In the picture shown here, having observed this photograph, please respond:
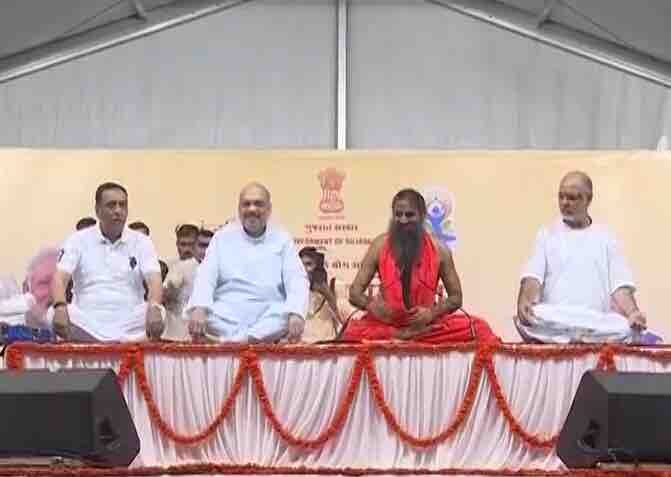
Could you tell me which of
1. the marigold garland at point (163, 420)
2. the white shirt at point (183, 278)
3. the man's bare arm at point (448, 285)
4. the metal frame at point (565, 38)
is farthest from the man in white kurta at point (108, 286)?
the metal frame at point (565, 38)

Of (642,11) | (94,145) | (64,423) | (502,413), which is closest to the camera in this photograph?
(64,423)

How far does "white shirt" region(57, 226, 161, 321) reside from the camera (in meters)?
6.09

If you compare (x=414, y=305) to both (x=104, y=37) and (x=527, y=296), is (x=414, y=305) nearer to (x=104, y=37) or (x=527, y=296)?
(x=527, y=296)

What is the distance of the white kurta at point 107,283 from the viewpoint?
6.06 m

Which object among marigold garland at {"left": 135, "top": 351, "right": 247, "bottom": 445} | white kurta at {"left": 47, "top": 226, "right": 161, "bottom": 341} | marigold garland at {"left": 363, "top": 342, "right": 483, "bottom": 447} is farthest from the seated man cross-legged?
white kurta at {"left": 47, "top": 226, "right": 161, "bottom": 341}

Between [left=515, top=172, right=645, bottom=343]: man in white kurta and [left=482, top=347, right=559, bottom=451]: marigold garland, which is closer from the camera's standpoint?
[left=482, top=347, right=559, bottom=451]: marigold garland

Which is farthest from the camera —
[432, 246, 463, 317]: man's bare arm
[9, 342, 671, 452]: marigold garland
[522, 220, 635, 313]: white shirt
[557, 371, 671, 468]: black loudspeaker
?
[522, 220, 635, 313]: white shirt

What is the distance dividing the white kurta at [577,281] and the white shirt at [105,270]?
7.02 feet

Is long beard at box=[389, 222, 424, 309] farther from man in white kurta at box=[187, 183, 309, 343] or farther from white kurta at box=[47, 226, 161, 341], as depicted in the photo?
white kurta at box=[47, 226, 161, 341]

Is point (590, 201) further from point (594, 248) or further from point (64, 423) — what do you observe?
point (64, 423)

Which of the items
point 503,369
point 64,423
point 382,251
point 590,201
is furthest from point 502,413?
point 64,423

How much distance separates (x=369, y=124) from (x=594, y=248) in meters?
1.70

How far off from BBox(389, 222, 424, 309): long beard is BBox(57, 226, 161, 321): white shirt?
52.3 inches

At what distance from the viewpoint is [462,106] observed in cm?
723
